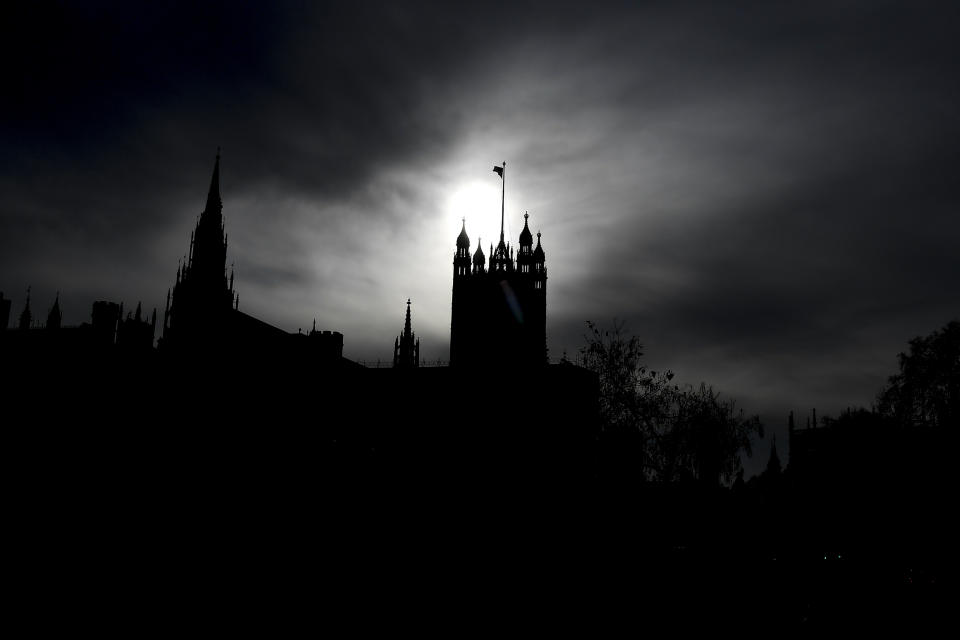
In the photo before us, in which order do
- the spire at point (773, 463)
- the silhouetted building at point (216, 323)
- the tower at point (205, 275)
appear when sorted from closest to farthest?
the silhouetted building at point (216, 323) < the tower at point (205, 275) < the spire at point (773, 463)

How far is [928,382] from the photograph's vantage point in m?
67.2

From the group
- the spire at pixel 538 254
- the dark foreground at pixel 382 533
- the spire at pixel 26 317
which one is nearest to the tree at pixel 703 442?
the dark foreground at pixel 382 533

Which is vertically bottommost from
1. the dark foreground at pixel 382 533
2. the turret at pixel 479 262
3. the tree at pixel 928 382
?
the dark foreground at pixel 382 533

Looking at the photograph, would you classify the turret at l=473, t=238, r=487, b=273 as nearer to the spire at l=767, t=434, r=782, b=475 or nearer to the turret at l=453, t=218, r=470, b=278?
the turret at l=453, t=218, r=470, b=278

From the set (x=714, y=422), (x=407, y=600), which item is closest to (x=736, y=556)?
(x=407, y=600)

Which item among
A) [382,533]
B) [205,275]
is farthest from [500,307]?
[382,533]

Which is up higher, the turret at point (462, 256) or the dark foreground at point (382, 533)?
the turret at point (462, 256)

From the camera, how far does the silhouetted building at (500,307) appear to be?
93.6 metres

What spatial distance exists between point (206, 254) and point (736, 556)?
8096 cm

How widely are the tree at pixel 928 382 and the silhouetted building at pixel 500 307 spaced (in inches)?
1508

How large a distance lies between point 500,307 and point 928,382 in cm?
4822

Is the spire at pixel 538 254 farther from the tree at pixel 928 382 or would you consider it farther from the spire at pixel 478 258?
the tree at pixel 928 382

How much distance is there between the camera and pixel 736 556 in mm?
34688

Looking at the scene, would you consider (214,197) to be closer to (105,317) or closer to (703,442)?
(105,317)
